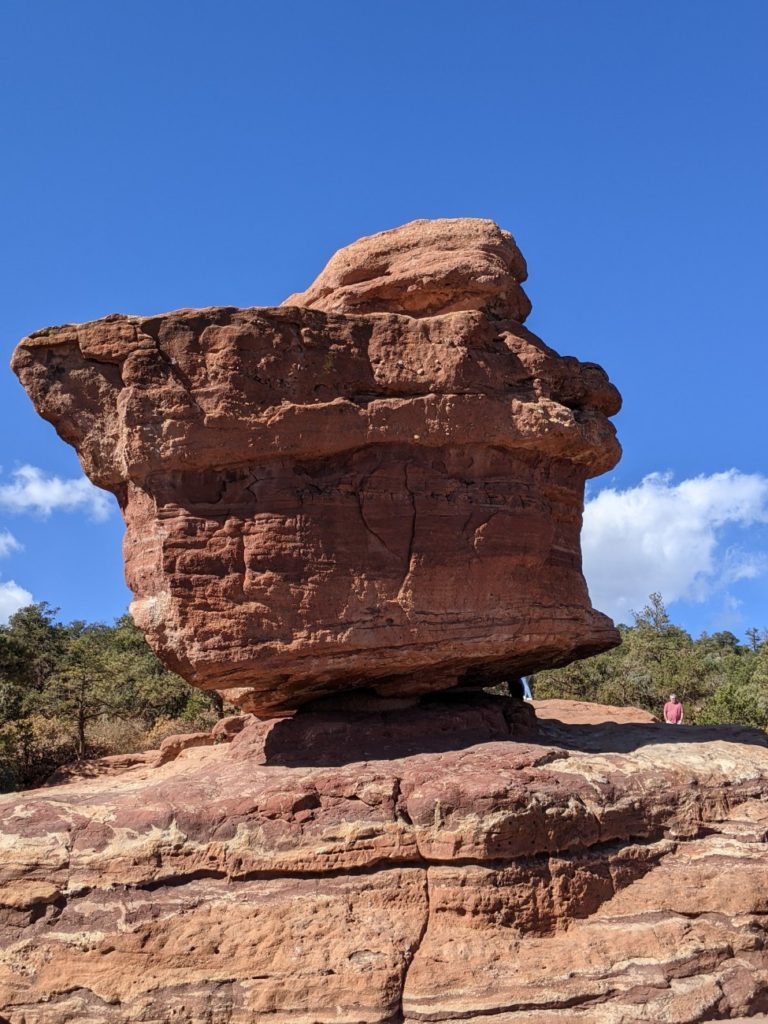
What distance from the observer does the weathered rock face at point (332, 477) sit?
1109 centimetres

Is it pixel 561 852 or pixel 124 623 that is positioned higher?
pixel 124 623

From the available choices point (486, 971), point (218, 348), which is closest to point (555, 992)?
point (486, 971)

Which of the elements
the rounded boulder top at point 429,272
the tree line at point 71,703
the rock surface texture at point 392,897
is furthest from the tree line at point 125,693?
the rounded boulder top at point 429,272

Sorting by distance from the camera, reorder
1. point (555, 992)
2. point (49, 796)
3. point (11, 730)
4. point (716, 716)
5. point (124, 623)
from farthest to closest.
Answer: point (124, 623) → point (716, 716) → point (11, 730) → point (49, 796) → point (555, 992)

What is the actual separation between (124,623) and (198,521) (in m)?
40.5

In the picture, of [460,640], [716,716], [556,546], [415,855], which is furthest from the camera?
[716,716]

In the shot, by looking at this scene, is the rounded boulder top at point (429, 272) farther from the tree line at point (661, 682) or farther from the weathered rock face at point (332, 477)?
the tree line at point (661, 682)

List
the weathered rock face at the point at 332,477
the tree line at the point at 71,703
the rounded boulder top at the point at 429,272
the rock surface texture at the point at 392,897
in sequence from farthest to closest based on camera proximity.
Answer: the tree line at the point at 71,703, the rounded boulder top at the point at 429,272, the weathered rock face at the point at 332,477, the rock surface texture at the point at 392,897

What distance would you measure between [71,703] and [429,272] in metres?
18.8

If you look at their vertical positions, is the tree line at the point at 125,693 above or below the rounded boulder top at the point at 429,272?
below

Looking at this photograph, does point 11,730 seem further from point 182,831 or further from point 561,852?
point 561,852

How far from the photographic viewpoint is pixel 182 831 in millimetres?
9984

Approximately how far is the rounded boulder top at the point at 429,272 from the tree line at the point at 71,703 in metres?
14.1

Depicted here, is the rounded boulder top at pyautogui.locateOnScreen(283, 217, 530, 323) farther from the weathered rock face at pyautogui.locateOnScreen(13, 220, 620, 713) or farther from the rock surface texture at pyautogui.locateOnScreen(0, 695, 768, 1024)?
the rock surface texture at pyautogui.locateOnScreen(0, 695, 768, 1024)
